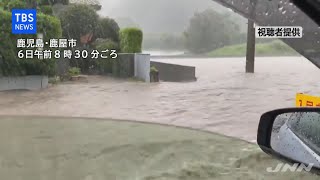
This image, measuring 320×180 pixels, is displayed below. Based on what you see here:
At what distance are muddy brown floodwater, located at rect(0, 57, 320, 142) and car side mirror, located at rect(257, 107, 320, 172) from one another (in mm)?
4465

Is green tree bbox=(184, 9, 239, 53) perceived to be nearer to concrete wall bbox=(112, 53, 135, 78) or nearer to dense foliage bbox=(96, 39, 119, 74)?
dense foliage bbox=(96, 39, 119, 74)

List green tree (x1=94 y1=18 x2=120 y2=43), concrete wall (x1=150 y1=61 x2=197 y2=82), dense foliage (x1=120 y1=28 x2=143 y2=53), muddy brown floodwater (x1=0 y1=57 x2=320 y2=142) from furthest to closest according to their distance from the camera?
green tree (x1=94 y1=18 x2=120 y2=43), concrete wall (x1=150 y1=61 x2=197 y2=82), dense foliage (x1=120 y1=28 x2=143 y2=53), muddy brown floodwater (x1=0 y1=57 x2=320 y2=142)

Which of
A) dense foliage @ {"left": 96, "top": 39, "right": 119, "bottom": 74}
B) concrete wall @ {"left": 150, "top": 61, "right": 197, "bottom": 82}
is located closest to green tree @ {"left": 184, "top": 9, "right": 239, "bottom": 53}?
concrete wall @ {"left": 150, "top": 61, "right": 197, "bottom": 82}

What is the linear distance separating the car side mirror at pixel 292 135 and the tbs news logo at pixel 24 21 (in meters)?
10.5

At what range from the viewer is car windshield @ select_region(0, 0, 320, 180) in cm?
483

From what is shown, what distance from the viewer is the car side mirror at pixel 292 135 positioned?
1.57m

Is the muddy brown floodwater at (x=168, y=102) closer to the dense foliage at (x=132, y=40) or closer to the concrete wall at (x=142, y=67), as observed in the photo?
the concrete wall at (x=142, y=67)

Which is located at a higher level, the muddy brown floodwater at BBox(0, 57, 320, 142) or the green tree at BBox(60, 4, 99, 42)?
the green tree at BBox(60, 4, 99, 42)

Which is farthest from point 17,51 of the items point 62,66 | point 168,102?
point 168,102

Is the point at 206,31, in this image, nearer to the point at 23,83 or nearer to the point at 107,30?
the point at 107,30

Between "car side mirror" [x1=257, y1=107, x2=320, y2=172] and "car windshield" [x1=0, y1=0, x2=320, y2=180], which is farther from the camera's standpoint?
"car windshield" [x1=0, y1=0, x2=320, y2=180]

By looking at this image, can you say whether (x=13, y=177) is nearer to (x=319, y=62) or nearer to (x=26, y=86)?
(x=319, y=62)

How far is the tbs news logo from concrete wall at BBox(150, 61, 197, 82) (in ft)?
21.7

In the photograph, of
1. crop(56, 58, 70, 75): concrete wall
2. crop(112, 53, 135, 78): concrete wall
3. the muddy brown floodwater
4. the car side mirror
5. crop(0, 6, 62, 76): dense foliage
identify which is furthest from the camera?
crop(112, 53, 135, 78): concrete wall
